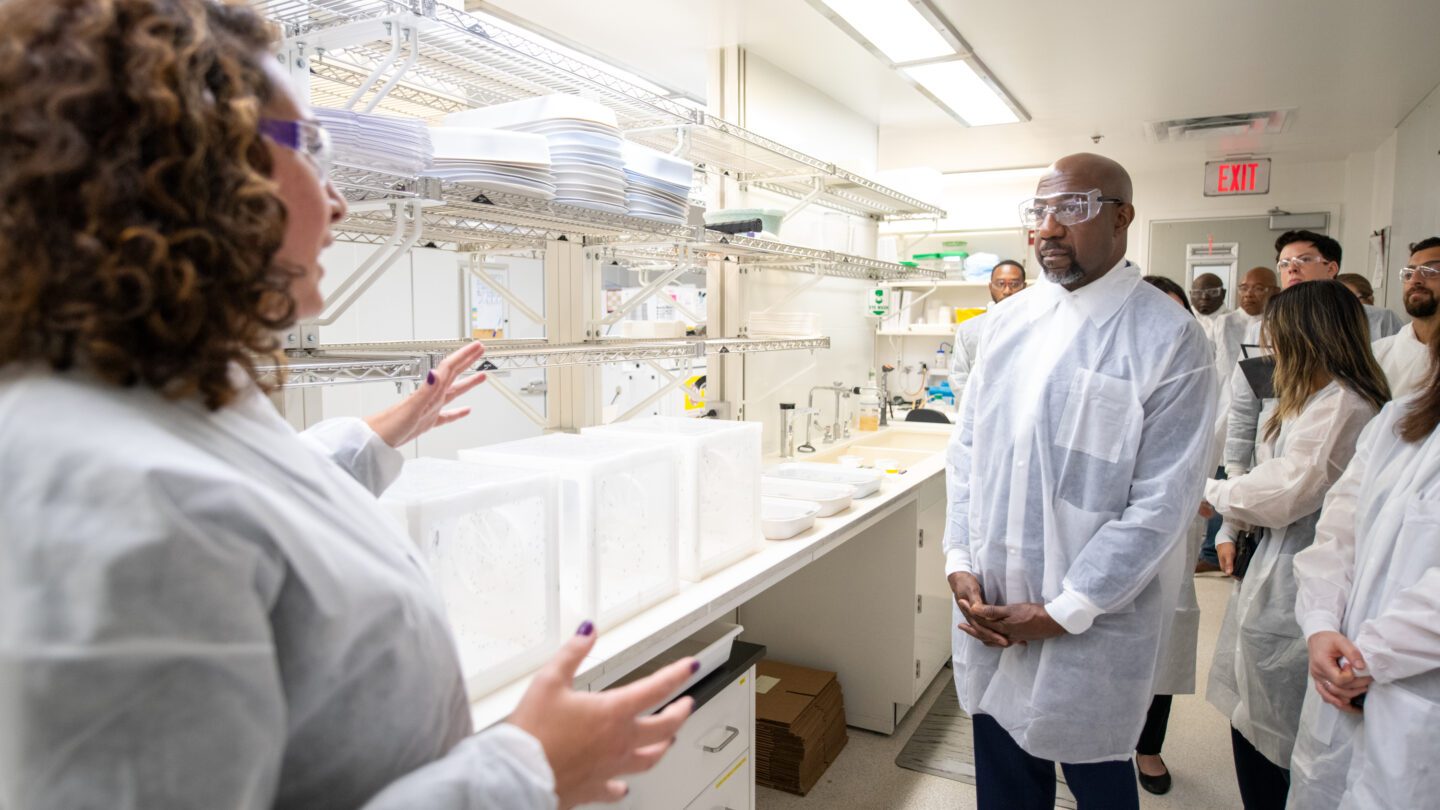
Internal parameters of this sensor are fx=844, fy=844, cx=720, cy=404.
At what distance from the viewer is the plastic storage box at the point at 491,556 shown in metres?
1.28

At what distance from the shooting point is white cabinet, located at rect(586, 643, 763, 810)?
166 centimetres

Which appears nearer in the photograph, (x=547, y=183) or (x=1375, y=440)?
(x=1375, y=440)

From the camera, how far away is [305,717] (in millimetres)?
592

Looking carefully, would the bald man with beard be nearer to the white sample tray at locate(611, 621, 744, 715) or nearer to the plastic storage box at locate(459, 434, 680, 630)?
the white sample tray at locate(611, 621, 744, 715)

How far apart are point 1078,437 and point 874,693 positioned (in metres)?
1.55

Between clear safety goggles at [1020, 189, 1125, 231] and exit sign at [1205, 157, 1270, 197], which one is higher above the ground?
exit sign at [1205, 157, 1270, 197]

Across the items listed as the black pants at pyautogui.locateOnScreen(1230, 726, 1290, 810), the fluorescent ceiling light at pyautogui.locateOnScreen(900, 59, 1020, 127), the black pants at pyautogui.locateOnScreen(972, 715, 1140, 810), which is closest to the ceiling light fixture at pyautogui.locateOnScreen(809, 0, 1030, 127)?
the fluorescent ceiling light at pyautogui.locateOnScreen(900, 59, 1020, 127)

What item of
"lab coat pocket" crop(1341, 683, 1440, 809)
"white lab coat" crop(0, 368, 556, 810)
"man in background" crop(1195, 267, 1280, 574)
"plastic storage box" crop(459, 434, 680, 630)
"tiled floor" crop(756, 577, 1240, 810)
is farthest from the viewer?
"man in background" crop(1195, 267, 1280, 574)

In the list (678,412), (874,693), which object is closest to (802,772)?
(874,693)

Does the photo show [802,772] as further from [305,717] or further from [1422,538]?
[305,717]

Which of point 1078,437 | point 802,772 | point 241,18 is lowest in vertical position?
point 802,772

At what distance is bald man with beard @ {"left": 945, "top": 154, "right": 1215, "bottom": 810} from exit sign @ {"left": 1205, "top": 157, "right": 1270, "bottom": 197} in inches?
155

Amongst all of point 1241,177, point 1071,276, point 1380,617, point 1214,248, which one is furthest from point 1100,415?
point 1214,248

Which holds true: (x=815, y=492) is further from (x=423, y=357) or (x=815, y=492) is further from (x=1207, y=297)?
Result: (x=1207, y=297)
